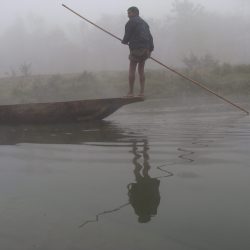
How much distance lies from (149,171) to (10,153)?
178cm

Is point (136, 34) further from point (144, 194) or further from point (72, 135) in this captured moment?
point (144, 194)

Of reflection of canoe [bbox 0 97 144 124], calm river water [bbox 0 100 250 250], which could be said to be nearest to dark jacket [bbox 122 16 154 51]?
reflection of canoe [bbox 0 97 144 124]

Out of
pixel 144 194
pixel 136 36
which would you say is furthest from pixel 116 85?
pixel 144 194

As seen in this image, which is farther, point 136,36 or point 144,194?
point 136,36

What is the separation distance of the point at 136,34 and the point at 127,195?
512cm

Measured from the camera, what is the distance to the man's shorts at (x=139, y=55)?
7.44m

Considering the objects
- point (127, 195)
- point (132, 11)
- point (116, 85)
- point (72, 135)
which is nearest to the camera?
point (127, 195)

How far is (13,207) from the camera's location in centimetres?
258

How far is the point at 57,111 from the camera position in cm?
745

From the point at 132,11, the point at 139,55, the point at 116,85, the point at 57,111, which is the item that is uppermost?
the point at 132,11

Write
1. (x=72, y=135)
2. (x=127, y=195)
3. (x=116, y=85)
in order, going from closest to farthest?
(x=127, y=195) < (x=72, y=135) < (x=116, y=85)

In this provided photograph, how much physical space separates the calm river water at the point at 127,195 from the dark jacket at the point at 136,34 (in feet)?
9.68

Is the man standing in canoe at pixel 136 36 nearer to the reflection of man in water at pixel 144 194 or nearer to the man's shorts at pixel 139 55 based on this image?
the man's shorts at pixel 139 55

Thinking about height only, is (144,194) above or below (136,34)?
below
